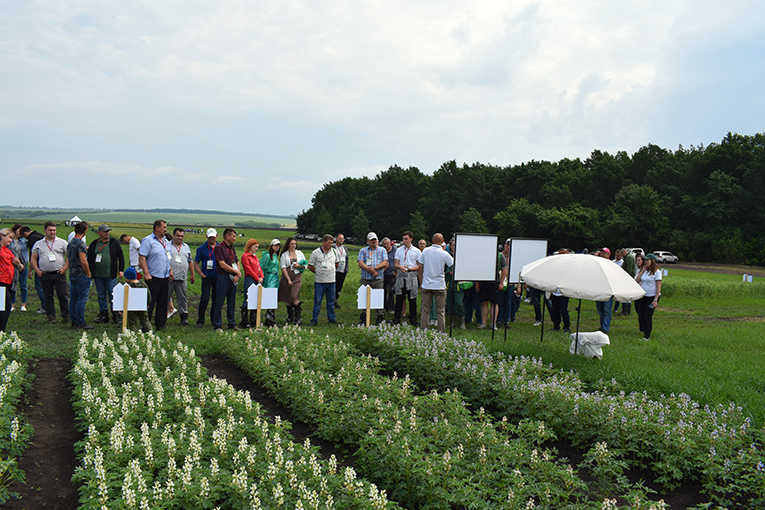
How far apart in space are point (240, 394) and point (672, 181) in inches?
2902

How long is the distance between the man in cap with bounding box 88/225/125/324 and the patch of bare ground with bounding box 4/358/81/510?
4244mm

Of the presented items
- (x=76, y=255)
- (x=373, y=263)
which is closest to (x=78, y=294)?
(x=76, y=255)

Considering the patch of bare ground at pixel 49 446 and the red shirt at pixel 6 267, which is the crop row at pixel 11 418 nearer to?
the patch of bare ground at pixel 49 446

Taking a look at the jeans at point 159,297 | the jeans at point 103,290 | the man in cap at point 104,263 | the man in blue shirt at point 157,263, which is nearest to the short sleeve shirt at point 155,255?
the man in blue shirt at point 157,263

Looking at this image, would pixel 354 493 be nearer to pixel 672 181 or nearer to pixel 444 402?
pixel 444 402

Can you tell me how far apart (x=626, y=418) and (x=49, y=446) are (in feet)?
21.9

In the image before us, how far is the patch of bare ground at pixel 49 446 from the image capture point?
4551 millimetres

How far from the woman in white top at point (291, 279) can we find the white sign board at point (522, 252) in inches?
208

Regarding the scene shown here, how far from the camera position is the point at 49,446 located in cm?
561

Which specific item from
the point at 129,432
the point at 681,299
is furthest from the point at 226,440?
the point at 681,299

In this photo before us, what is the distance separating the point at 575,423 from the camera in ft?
20.2

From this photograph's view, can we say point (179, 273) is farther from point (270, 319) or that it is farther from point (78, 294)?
point (270, 319)

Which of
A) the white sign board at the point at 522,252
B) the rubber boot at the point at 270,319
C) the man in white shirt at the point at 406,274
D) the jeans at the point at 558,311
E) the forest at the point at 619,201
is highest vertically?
the forest at the point at 619,201

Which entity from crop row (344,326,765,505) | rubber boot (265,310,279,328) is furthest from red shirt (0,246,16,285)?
crop row (344,326,765,505)
